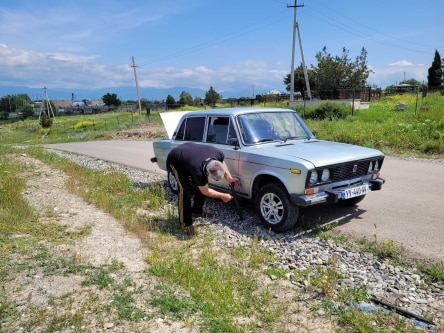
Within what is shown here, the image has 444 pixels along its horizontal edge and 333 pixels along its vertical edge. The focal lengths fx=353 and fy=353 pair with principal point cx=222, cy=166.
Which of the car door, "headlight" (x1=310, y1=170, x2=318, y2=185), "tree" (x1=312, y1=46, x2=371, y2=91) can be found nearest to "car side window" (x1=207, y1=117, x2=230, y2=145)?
the car door

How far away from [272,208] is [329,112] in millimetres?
16507

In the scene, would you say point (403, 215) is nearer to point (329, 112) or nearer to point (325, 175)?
point (325, 175)

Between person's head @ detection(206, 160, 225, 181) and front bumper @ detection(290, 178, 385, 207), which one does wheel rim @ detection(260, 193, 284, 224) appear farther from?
person's head @ detection(206, 160, 225, 181)

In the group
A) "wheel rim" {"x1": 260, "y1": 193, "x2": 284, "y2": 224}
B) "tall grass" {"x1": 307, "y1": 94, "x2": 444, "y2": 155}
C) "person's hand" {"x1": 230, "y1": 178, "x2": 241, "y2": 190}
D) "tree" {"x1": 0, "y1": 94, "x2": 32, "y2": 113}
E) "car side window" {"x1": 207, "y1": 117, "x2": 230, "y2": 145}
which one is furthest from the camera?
"tree" {"x1": 0, "y1": 94, "x2": 32, "y2": 113}

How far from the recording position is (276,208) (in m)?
5.42

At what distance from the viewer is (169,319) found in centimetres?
324

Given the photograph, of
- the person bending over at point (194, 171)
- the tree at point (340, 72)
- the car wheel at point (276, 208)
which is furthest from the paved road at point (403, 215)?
the tree at point (340, 72)

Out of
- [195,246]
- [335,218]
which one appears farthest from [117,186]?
[335,218]

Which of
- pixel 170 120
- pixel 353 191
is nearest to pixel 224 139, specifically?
pixel 353 191

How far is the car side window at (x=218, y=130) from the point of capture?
6.37 m

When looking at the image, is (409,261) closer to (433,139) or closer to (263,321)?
(263,321)

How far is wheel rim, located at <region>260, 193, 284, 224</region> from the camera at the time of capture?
5.38 metres

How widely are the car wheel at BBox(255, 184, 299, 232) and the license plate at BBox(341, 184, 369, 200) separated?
2.32 ft

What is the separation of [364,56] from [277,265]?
47174mm
